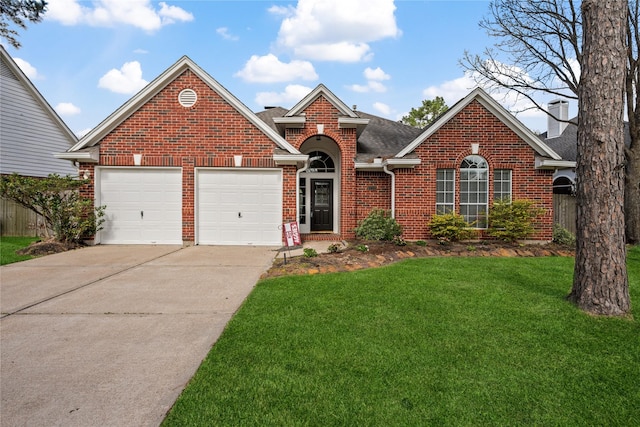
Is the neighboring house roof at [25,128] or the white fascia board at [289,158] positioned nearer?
the white fascia board at [289,158]

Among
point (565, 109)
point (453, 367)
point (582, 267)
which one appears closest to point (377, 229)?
point (582, 267)

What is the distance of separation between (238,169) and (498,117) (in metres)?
8.37

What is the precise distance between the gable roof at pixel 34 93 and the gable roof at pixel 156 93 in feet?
31.4

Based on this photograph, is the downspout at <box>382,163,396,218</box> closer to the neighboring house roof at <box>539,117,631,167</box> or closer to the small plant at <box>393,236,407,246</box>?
the small plant at <box>393,236,407,246</box>

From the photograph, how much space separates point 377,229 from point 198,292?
6.21m

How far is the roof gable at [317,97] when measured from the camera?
37.9 ft

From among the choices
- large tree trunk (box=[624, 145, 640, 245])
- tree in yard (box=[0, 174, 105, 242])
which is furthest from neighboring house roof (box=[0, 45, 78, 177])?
large tree trunk (box=[624, 145, 640, 245])

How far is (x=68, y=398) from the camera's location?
2750 mm

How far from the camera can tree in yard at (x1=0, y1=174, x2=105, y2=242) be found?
9688 mm

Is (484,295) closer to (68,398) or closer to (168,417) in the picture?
(168,417)

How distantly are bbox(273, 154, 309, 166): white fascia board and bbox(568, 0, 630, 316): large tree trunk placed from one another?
718 centimetres

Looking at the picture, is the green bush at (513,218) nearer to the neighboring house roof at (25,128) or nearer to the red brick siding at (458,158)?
the red brick siding at (458,158)

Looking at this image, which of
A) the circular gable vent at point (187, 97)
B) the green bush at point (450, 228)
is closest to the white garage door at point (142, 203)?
the circular gable vent at point (187, 97)

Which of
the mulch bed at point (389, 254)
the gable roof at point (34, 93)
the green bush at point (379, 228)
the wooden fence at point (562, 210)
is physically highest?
the gable roof at point (34, 93)
